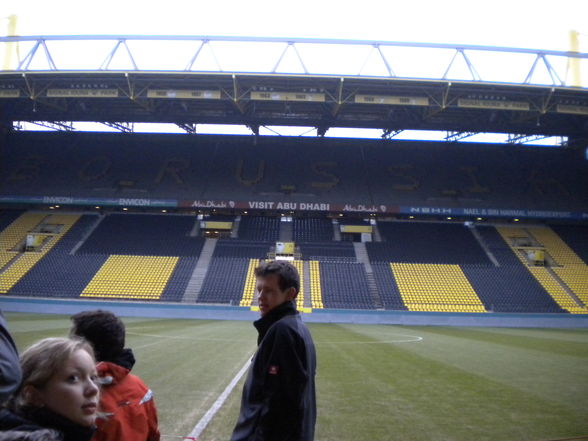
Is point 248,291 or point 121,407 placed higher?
point 248,291

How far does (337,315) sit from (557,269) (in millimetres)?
17234

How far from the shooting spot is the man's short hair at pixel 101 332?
2.62m

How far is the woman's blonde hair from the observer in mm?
1741

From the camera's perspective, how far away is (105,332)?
8.70ft

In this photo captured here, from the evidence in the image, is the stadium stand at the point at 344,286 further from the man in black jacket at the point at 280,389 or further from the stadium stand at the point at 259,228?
the man in black jacket at the point at 280,389

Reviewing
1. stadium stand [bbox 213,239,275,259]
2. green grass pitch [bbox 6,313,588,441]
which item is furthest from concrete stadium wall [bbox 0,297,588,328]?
green grass pitch [bbox 6,313,588,441]

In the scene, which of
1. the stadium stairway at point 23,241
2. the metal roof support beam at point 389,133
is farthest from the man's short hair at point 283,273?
the metal roof support beam at point 389,133

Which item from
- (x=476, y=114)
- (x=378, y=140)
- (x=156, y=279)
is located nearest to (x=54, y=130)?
(x=156, y=279)

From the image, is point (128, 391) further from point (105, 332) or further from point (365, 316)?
point (365, 316)

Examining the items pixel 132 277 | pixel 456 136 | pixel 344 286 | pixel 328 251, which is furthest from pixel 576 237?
pixel 132 277

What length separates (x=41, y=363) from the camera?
5.76 ft

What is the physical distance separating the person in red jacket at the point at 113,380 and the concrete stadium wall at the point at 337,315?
82.4 ft

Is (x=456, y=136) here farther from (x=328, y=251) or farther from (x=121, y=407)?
Answer: (x=121, y=407)

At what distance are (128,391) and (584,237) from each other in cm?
4224
